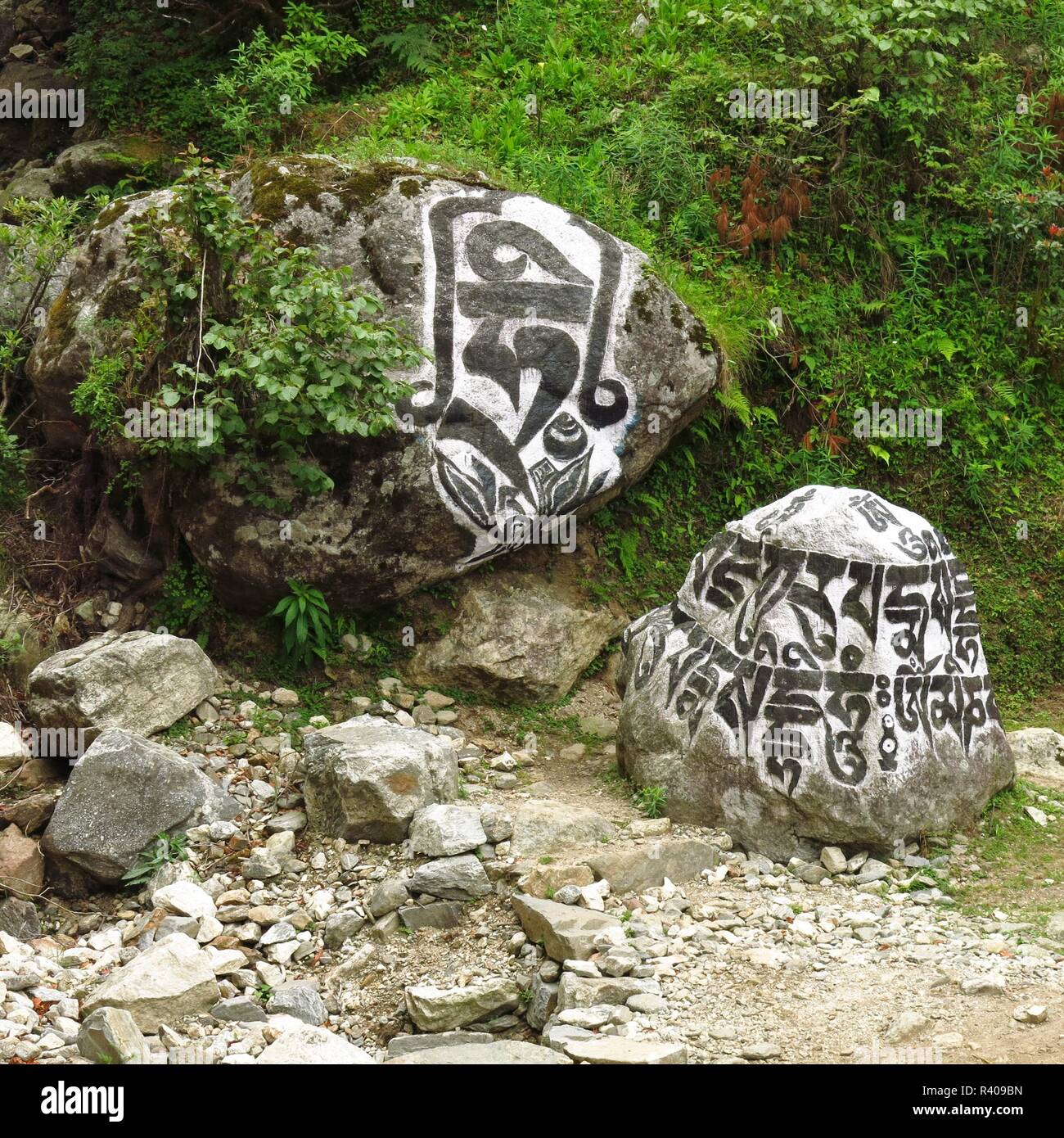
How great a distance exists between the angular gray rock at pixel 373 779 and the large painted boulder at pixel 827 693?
1121mm

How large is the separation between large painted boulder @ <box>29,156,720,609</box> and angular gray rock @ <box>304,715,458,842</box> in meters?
1.44

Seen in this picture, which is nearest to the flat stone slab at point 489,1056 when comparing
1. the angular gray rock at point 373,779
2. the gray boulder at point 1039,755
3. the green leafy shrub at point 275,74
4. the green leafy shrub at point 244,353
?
the angular gray rock at point 373,779

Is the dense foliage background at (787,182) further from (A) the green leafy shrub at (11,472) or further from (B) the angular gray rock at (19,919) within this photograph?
(B) the angular gray rock at (19,919)

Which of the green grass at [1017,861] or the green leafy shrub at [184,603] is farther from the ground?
the green leafy shrub at [184,603]

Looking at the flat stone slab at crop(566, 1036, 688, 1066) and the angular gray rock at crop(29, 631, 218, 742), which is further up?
the angular gray rock at crop(29, 631, 218, 742)

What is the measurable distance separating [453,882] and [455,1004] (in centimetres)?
81

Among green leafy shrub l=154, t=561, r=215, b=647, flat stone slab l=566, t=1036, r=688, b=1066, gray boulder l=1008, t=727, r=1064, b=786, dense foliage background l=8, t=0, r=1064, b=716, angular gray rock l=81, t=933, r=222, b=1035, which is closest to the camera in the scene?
flat stone slab l=566, t=1036, r=688, b=1066

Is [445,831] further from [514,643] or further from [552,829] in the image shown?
[514,643]

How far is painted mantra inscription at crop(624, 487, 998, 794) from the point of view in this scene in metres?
6.18

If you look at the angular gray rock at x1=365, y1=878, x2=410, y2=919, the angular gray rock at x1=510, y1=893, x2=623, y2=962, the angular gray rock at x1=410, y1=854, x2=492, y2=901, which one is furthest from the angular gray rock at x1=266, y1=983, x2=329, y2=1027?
the angular gray rock at x1=510, y1=893, x2=623, y2=962

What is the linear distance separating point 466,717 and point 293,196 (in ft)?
11.0

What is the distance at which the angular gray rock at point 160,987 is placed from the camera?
15.4ft

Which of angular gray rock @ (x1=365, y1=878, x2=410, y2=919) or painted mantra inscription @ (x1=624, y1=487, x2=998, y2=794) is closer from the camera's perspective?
angular gray rock @ (x1=365, y1=878, x2=410, y2=919)

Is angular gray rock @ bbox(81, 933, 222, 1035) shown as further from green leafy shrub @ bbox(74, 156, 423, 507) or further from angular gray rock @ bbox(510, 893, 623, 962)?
green leafy shrub @ bbox(74, 156, 423, 507)
